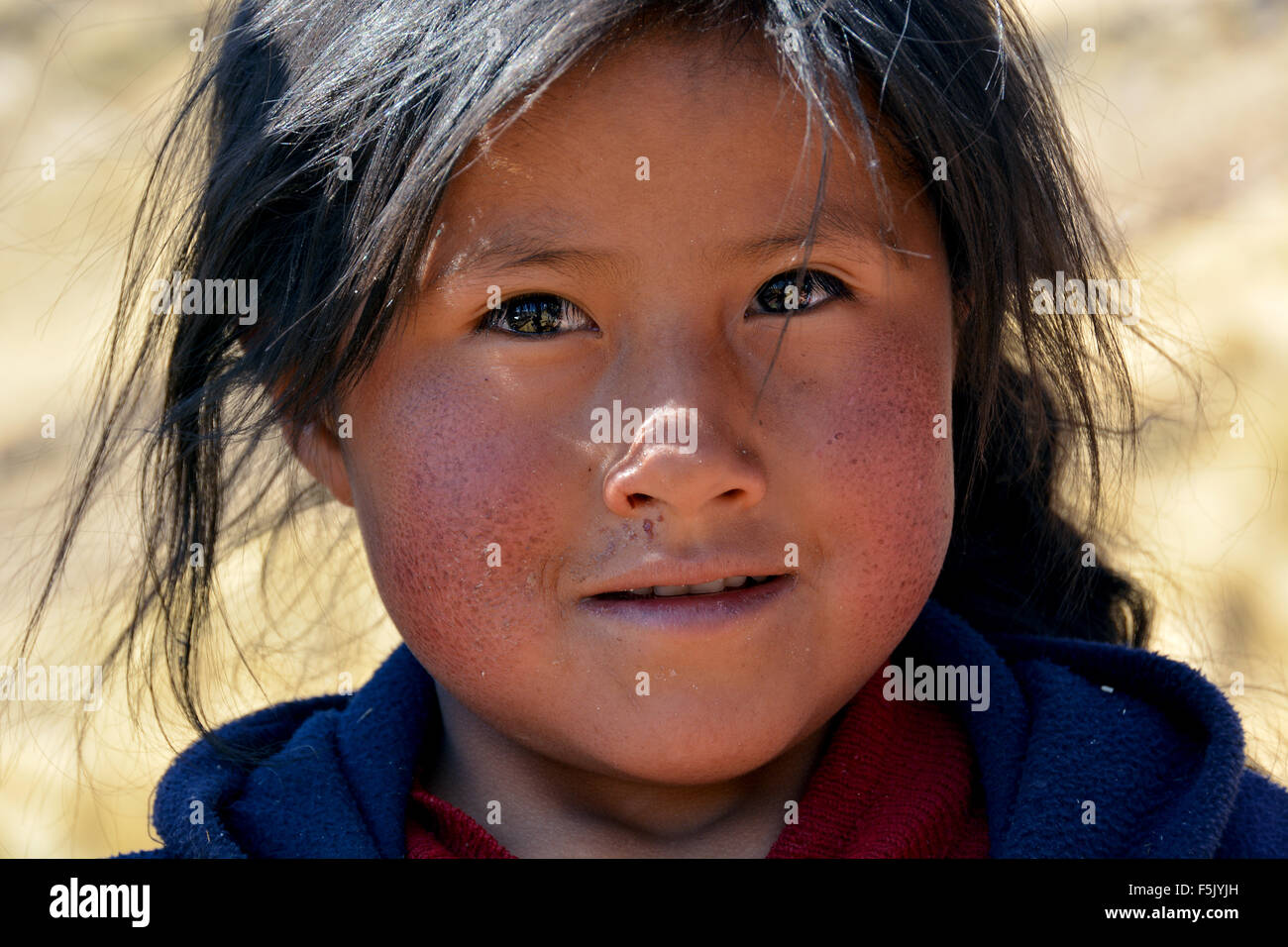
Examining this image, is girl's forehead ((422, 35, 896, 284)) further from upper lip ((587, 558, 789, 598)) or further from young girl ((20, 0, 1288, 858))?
upper lip ((587, 558, 789, 598))

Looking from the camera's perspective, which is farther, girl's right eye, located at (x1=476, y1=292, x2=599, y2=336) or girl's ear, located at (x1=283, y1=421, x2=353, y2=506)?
girl's ear, located at (x1=283, y1=421, x2=353, y2=506)

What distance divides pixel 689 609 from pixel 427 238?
46 centimetres

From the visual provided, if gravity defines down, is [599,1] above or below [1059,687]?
above

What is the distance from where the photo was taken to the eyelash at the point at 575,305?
154cm

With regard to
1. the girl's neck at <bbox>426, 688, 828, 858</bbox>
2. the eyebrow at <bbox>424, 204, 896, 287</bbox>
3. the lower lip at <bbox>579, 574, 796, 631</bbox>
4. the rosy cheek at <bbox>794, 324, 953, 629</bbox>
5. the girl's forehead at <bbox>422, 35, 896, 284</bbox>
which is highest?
the girl's forehead at <bbox>422, 35, 896, 284</bbox>

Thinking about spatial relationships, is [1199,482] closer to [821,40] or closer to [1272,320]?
[1272,320]

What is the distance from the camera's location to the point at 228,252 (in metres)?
1.74

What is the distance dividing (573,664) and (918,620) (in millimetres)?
596

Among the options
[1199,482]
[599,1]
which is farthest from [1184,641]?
[599,1]

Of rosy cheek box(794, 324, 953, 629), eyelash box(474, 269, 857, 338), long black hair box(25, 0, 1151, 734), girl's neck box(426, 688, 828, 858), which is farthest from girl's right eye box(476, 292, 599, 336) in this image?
girl's neck box(426, 688, 828, 858)

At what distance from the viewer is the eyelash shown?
5.05 feet

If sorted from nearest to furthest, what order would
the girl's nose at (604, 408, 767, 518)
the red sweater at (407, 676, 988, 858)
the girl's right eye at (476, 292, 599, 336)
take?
the girl's nose at (604, 408, 767, 518)
the girl's right eye at (476, 292, 599, 336)
the red sweater at (407, 676, 988, 858)

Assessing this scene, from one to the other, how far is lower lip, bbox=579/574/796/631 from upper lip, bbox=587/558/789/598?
0.02 metres

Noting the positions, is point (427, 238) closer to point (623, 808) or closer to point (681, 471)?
point (681, 471)
